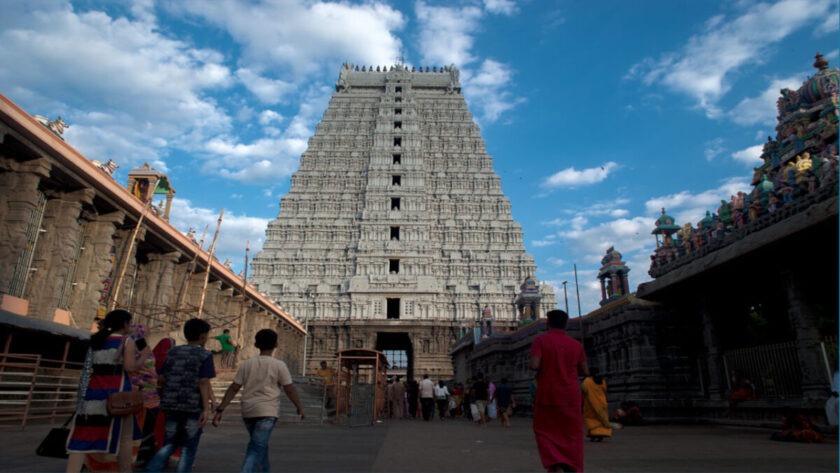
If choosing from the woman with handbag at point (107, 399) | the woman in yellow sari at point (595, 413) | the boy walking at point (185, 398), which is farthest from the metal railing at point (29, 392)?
the woman in yellow sari at point (595, 413)

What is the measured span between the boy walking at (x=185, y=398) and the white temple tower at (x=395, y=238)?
3921cm

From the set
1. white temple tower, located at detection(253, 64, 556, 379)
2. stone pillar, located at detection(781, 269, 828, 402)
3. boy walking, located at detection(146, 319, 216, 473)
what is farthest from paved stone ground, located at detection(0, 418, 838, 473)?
white temple tower, located at detection(253, 64, 556, 379)

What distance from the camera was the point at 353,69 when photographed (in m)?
72.0

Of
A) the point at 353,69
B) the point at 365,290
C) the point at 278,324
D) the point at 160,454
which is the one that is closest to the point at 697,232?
the point at 160,454

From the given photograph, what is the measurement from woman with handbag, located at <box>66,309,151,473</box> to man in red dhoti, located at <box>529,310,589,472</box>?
3.79 m

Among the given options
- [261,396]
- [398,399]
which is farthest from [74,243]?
[261,396]

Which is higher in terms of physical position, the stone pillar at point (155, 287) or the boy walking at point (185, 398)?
the stone pillar at point (155, 287)

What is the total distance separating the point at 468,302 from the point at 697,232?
124ft

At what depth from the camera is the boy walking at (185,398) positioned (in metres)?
4.92

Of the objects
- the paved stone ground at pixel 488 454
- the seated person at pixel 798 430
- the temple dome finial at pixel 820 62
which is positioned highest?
the temple dome finial at pixel 820 62

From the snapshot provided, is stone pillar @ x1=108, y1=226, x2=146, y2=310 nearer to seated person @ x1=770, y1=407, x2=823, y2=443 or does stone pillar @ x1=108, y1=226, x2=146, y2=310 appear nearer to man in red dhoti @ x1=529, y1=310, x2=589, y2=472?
man in red dhoti @ x1=529, y1=310, x2=589, y2=472

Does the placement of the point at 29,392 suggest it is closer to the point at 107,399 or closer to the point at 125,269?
the point at 107,399

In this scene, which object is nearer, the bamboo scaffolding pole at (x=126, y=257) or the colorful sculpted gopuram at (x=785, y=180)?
the colorful sculpted gopuram at (x=785, y=180)

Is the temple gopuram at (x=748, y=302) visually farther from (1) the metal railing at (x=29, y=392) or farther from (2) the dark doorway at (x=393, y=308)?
(2) the dark doorway at (x=393, y=308)
